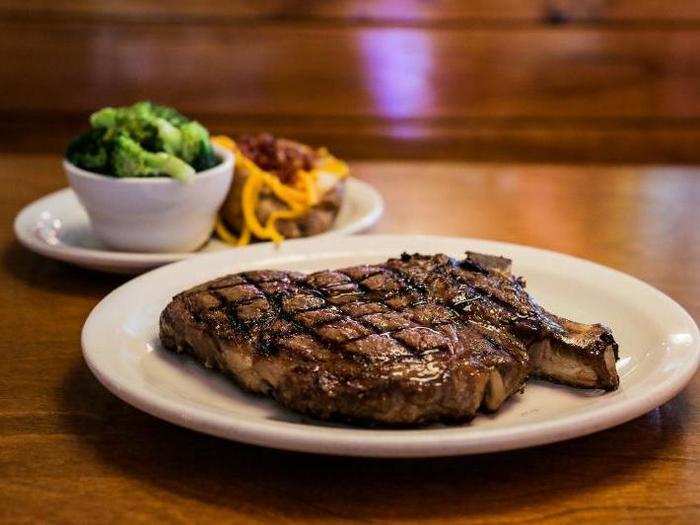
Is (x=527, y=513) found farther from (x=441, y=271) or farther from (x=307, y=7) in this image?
(x=307, y=7)

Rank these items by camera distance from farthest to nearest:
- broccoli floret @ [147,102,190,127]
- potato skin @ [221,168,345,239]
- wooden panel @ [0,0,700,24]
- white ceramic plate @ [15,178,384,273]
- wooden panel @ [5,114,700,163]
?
1. wooden panel @ [5,114,700,163]
2. wooden panel @ [0,0,700,24]
3. potato skin @ [221,168,345,239]
4. broccoli floret @ [147,102,190,127]
5. white ceramic plate @ [15,178,384,273]

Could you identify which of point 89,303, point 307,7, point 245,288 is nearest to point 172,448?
point 245,288

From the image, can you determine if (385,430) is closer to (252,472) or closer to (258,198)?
(252,472)

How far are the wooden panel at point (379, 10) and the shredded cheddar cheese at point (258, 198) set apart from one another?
2.74 metres

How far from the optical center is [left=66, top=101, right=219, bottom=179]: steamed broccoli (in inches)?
75.7

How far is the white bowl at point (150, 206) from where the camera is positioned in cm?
193

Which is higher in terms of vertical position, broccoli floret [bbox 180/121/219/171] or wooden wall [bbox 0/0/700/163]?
broccoli floret [bbox 180/121/219/171]

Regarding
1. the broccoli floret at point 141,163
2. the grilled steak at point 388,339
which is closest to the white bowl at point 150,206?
the broccoli floret at point 141,163

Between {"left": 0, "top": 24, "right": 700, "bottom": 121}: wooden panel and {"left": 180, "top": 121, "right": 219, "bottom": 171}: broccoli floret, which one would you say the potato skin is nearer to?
{"left": 180, "top": 121, "right": 219, "bottom": 171}: broccoli floret

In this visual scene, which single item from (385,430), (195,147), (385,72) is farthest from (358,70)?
(385,430)

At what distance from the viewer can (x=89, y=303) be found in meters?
1.75

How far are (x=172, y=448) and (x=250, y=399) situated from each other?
130 millimetres

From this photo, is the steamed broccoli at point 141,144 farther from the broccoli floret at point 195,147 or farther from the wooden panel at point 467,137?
the wooden panel at point 467,137

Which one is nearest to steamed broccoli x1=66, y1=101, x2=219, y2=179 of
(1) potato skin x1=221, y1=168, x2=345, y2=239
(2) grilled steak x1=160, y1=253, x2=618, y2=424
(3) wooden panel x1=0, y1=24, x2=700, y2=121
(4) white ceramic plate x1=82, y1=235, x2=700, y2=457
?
(1) potato skin x1=221, y1=168, x2=345, y2=239
